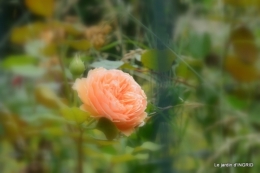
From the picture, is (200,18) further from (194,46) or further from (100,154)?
(100,154)

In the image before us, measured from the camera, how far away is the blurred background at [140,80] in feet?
1.38

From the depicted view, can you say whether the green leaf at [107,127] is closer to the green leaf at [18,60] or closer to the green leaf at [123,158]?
the green leaf at [123,158]

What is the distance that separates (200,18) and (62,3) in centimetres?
15

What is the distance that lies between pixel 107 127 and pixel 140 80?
51 mm

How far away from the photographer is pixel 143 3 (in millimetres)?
473

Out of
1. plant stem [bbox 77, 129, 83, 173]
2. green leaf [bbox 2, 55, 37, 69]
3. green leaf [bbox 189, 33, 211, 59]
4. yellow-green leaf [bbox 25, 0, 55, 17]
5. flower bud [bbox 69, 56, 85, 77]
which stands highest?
yellow-green leaf [bbox 25, 0, 55, 17]

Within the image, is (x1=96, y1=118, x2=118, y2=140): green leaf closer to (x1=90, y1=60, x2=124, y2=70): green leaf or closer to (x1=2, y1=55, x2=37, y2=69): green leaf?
(x1=90, y1=60, x2=124, y2=70): green leaf

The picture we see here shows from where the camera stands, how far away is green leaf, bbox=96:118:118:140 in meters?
0.38

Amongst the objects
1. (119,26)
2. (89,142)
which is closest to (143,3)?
(119,26)

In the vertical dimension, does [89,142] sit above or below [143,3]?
below

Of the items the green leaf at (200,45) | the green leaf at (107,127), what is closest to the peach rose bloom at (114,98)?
the green leaf at (107,127)

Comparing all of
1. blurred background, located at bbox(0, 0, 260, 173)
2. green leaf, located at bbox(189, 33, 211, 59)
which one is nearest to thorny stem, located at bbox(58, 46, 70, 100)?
blurred background, located at bbox(0, 0, 260, 173)

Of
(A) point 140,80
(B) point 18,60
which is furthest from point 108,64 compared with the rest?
(B) point 18,60

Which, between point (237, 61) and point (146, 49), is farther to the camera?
point (237, 61)
